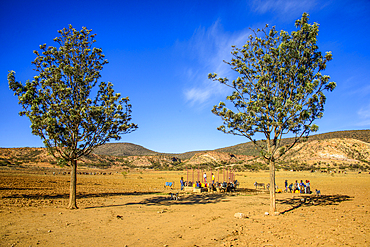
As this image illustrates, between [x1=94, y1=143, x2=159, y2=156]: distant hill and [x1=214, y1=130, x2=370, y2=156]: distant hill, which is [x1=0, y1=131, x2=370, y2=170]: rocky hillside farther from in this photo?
[x1=94, y1=143, x2=159, y2=156]: distant hill

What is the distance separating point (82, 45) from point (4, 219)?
430 inches

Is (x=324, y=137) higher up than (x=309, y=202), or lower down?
higher up

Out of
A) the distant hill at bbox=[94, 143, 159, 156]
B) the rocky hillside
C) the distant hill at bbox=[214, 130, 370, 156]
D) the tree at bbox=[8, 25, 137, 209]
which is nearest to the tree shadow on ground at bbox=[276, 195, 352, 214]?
the tree at bbox=[8, 25, 137, 209]

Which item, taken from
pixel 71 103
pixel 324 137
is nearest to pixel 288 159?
pixel 324 137

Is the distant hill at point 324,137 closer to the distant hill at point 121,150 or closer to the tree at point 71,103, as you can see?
the distant hill at point 121,150

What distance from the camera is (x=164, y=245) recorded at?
7445 mm

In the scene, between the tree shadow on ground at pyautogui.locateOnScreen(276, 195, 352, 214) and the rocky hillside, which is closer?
the tree shadow on ground at pyautogui.locateOnScreen(276, 195, 352, 214)

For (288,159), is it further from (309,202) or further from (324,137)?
(309,202)

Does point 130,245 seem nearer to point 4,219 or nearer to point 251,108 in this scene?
point 4,219

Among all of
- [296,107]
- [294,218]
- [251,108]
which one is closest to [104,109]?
[251,108]

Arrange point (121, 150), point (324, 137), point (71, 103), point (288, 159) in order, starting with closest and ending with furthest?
point (71, 103)
point (288, 159)
point (324, 137)
point (121, 150)

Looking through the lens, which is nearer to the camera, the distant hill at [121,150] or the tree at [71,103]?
the tree at [71,103]

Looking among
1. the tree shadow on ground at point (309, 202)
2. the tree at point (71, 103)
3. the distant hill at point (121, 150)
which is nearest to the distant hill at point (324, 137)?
the distant hill at point (121, 150)

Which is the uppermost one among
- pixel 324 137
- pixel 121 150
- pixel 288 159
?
pixel 324 137
